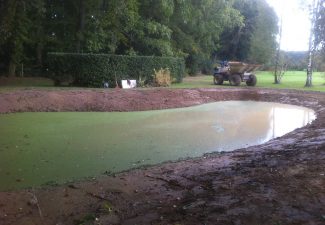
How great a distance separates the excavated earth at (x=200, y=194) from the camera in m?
5.04

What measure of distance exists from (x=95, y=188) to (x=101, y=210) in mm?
995

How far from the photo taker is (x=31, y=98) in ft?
56.1

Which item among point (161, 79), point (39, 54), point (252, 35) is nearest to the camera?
point (161, 79)

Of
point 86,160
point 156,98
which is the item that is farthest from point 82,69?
point 86,160

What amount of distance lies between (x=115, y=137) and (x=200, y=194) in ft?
19.7

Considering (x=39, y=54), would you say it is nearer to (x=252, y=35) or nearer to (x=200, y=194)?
(x=252, y=35)

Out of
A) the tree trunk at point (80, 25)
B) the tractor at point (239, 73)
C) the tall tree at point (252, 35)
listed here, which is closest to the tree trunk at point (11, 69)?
the tree trunk at point (80, 25)

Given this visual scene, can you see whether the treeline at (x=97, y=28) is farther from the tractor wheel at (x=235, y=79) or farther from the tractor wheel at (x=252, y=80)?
the tractor wheel at (x=252, y=80)

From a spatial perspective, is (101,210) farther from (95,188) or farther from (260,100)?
(260,100)

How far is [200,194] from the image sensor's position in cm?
599

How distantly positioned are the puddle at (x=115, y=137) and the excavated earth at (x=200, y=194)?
3.28 ft

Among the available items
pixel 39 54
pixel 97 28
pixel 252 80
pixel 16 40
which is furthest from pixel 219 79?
pixel 16 40

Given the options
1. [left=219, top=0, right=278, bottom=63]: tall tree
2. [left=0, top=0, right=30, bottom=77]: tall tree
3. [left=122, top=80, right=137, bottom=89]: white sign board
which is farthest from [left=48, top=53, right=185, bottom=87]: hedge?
[left=219, top=0, right=278, bottom=63]: tall tree

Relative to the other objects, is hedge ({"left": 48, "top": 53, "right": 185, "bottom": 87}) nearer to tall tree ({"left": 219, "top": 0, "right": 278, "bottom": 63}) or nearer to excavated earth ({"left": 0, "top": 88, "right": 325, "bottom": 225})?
excavated earth ({"left": 0, "top": 88, "right": 325, "bottom": 225})
